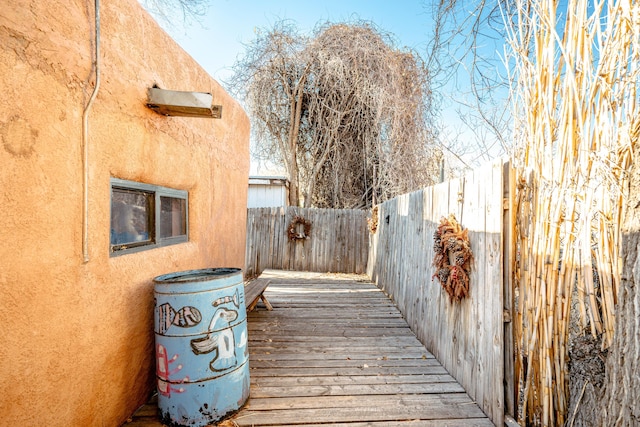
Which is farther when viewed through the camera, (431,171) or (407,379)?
(431,171)

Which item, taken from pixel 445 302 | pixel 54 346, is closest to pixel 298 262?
pixel 445 302

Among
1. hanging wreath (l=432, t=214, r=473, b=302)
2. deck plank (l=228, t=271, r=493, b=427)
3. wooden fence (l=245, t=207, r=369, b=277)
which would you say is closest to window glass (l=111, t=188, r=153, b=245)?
deck plank (l=228, t=271, r=493, b=427)

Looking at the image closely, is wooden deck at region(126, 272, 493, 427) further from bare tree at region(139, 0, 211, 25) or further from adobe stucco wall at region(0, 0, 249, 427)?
bare tree at region(139, 0, 211, 25)

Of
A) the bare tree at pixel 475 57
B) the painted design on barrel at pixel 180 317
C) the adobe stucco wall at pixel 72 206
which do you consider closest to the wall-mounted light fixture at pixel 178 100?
the adobe stucco wall at pixel 72 206

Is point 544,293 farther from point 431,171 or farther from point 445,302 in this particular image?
point 431,171

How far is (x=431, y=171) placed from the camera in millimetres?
7578

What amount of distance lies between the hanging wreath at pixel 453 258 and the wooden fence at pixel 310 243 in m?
5.49

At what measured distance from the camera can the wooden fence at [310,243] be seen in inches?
330

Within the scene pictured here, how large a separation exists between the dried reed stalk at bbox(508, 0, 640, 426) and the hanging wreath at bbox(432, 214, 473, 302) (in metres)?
0.51

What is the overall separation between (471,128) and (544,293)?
188 cm

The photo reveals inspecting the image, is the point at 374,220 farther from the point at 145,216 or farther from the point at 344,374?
the point at 145,216

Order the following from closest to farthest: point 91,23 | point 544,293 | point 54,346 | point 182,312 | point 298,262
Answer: point 54,346 < point 91,23 < point 544,293 < point 182,312 < point 298,262

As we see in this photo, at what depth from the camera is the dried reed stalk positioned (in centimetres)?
157

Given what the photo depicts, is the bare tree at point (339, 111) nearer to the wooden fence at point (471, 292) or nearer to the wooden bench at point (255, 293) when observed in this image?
the wooden fence at point (471, 292)
